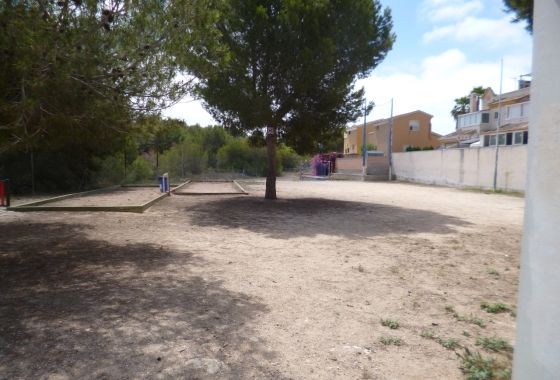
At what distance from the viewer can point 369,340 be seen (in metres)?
3.84

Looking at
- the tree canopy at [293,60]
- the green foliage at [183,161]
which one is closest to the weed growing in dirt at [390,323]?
the tree canopy at [293,60]

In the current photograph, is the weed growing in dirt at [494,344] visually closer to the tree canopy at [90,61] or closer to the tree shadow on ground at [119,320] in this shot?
the tree shadow on ground at [119,320]

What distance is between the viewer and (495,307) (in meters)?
4.65

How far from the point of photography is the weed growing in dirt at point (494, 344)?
3582 millimetres

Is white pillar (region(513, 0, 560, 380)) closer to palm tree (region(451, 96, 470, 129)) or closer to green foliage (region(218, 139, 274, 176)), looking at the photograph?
green foliage (region(218, 139, 274, 176))

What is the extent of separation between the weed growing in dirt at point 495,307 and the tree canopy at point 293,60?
31.0ft

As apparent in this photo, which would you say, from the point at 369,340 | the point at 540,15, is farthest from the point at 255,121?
the point at 540,15

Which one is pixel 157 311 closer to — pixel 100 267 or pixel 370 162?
pixel 100 267

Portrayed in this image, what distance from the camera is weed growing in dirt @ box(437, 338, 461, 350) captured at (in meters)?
3.70

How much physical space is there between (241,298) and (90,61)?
391 cm

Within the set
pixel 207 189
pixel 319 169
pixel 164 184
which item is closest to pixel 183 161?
pixel 207 189

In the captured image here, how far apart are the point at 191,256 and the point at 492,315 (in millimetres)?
4574

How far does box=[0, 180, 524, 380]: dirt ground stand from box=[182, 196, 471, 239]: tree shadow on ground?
0.58ft

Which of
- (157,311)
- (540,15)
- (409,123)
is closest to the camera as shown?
(540,15)
